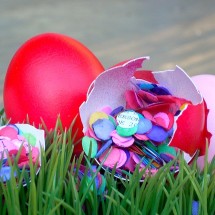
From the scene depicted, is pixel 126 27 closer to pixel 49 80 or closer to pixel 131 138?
pixel 49 80

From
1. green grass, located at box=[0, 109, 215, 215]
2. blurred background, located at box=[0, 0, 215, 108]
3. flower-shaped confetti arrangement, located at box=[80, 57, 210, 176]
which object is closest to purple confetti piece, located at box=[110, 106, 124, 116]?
flower-shaped confetti arrangement, located at box=[80, 57, 210, 176]

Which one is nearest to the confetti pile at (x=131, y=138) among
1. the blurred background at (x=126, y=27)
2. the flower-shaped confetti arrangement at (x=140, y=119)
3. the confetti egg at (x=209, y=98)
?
the flower-shaped confetti arrangement at (x=140, y=119)

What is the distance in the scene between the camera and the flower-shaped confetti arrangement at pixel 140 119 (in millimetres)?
984

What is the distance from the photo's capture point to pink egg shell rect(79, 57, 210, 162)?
3.30 feet

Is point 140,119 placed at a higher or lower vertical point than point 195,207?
higher

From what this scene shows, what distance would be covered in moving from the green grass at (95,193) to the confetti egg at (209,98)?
0.16m

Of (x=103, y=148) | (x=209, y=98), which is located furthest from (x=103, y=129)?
(x=209, y=98)

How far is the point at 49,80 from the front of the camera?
3.63 feet

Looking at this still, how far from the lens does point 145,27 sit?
334cm

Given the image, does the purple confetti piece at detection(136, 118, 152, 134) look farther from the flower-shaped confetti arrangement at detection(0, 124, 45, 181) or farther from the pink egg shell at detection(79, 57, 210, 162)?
the flower-shaped confetti arrangement at detection(0, 124, 45, 181)

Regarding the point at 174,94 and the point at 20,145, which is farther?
the point at 174,94

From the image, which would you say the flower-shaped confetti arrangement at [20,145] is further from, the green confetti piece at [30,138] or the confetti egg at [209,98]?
the confetti egg at [209,98]

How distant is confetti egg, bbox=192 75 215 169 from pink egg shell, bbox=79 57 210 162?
37 mm

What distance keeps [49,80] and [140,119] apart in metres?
0.20
